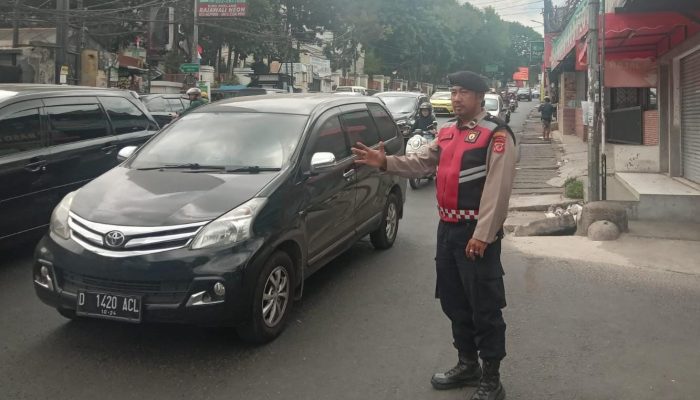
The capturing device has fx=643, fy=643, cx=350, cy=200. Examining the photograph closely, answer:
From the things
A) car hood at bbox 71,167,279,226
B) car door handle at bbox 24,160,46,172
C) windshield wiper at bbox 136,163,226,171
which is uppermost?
car door handle at bbox 24,160,46,172

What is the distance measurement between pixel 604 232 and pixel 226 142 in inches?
182

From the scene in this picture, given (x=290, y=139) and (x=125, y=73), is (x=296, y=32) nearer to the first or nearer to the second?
(x=125, y=73)

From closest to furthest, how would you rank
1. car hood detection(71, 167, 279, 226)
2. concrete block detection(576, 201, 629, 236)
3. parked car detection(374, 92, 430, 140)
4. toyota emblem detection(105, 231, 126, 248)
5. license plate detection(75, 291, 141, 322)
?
license plate detection(75, 291, 141, 322) → toyota emblem detection(105, 231, 126, 248) → car hood detection(71, 167, 279, 226) → concrete block detection(576, 201, 629, 236) → parked car detection(374, 92, 430, 140)

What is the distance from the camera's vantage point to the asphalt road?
12.0 ft

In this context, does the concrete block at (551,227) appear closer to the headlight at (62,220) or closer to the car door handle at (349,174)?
the car door handle at (349,174)

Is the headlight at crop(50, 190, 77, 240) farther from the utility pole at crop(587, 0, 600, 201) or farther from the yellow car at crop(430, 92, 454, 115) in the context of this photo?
the yellow car at crop(430, 92, 454, 115)

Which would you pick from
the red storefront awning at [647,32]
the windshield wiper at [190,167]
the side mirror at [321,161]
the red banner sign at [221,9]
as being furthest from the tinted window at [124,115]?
the red banner sign at [221,9]

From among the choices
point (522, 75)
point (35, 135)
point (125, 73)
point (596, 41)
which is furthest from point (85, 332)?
point (522, 75)

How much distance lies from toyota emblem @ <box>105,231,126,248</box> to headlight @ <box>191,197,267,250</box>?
0.44 metres

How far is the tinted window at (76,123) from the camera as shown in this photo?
6488mm

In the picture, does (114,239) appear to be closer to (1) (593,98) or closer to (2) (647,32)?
(1) (593,98)

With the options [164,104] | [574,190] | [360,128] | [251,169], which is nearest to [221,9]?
[164,104]

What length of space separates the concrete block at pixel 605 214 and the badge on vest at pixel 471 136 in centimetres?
488

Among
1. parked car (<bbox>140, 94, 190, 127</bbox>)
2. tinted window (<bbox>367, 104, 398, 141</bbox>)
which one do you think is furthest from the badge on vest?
parked car (<bbox>140, 94, 190, 127</bbox>)
